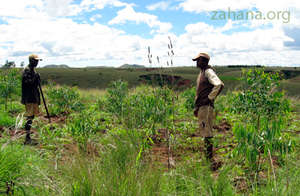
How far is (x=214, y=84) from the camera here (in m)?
4.21

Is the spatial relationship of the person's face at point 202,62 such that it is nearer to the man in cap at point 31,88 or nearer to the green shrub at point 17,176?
the green shrub at point 17,176

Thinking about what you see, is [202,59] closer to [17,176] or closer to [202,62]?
[202,62]

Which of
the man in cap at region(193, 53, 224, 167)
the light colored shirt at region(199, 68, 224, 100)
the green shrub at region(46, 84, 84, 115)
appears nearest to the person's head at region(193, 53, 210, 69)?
the man in cap at region(193, 53, 224, 167)

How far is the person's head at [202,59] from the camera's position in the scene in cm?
450

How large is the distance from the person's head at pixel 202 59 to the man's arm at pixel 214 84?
0.76ft

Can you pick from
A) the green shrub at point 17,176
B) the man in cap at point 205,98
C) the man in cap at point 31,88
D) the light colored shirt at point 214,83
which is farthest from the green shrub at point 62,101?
the green shrub at point 17,176

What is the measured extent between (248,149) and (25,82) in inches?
184

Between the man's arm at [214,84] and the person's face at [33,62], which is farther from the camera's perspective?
the person's face at [33,62]

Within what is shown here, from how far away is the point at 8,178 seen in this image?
2.50m

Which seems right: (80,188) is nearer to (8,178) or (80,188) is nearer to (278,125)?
(8,178)

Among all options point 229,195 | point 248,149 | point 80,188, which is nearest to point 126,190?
point 80,188

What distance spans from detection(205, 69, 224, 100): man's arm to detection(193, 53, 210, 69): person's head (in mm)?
230

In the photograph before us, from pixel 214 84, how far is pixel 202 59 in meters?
0.54

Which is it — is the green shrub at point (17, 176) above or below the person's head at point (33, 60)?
below
